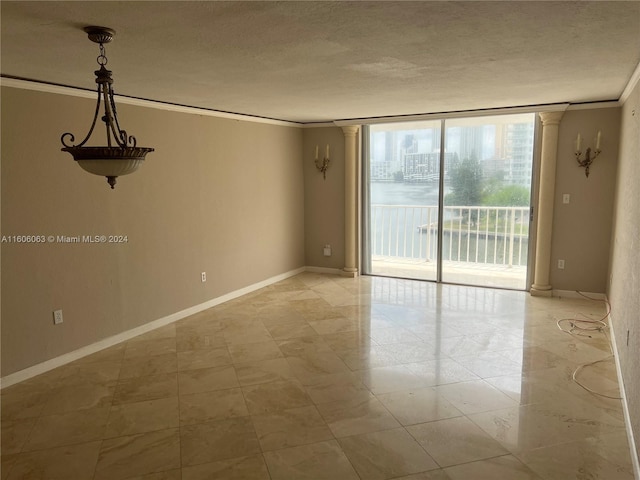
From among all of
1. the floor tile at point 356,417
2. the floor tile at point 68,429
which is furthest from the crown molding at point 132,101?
the floor tile at point 356,417

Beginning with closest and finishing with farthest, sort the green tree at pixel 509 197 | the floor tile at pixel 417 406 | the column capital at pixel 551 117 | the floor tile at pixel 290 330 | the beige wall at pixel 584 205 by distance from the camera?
1. the floor tile at pixel 417 406
2. the floor tile at pixel 290 330
3. the beige wall at pixel 584 205
4. the column capital at pixel 551 117
5. the green tree at pixel 509 197

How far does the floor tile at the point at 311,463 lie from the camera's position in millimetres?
2330

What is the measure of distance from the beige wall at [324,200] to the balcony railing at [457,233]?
94 cm

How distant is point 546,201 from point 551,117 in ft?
3.07

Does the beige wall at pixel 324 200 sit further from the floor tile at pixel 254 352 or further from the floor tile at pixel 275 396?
the floor tile at pixel 275 396

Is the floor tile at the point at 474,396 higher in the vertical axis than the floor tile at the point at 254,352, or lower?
lower

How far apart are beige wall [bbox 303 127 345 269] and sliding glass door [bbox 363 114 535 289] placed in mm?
396

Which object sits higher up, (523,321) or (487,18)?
(487,18)

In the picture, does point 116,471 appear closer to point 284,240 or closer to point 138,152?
point 138,152

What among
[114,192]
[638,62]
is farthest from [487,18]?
[114,192]

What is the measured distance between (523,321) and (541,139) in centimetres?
219

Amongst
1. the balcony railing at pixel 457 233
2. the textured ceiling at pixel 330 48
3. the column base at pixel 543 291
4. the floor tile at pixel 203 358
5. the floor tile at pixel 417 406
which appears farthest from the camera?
the balcony railing at pixel 457 233

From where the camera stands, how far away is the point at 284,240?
6480mm

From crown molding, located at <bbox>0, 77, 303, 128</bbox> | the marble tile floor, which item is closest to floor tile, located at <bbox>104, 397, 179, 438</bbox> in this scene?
the marble tile floor
